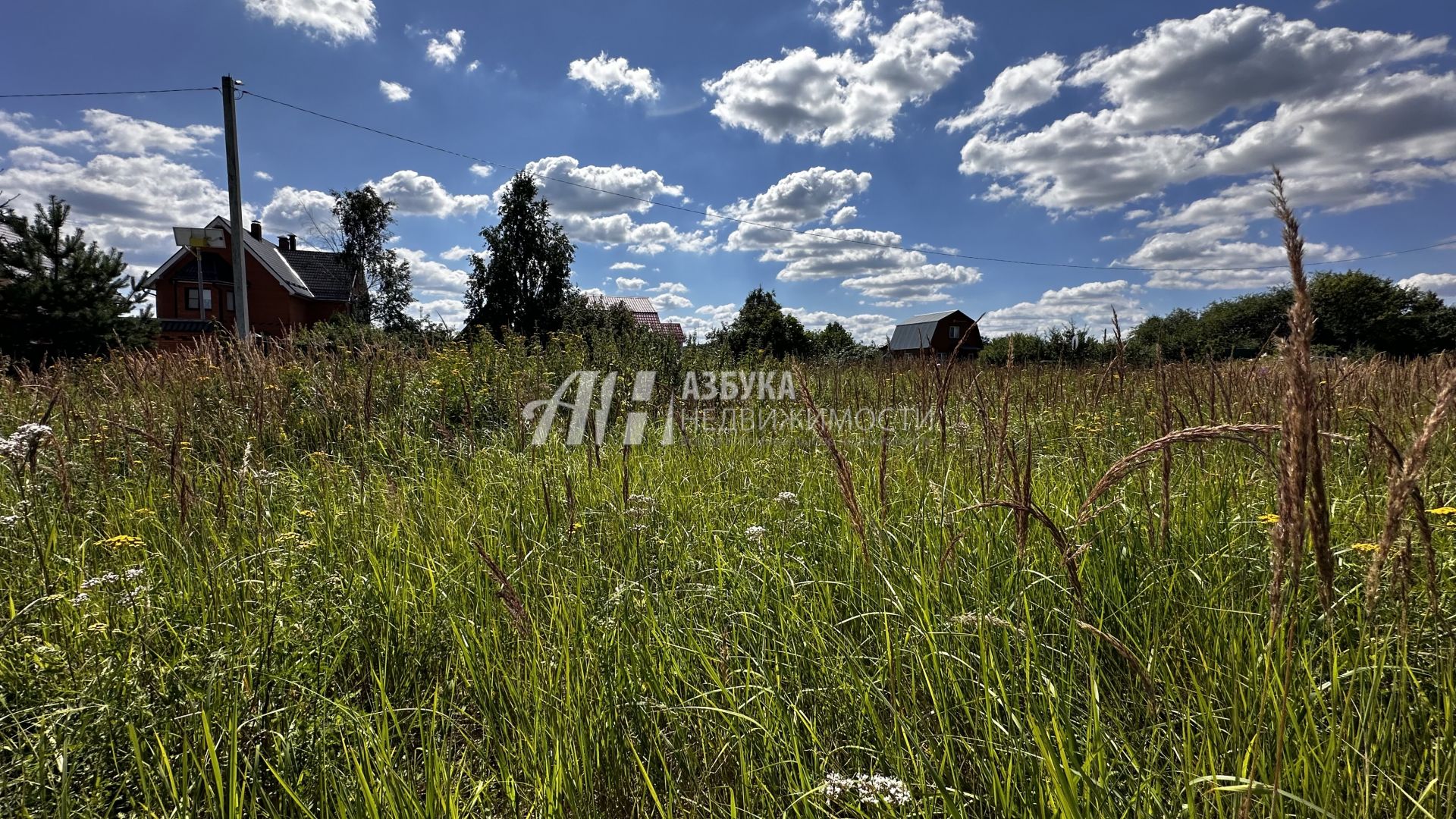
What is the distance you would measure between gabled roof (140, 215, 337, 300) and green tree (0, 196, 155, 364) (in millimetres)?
14773

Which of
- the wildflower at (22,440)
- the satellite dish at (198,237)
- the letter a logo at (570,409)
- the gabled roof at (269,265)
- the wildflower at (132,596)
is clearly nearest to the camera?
the wildflower at (132,596)

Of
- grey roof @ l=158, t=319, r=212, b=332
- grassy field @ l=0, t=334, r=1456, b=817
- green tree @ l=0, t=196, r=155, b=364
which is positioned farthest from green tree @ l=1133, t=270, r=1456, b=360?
grey roof @ l=158, t=319, r=212, b=332

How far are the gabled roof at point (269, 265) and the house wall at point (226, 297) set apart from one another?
0.24 metres

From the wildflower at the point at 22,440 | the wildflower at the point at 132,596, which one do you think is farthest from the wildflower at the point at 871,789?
the wildflower at the point at 22,440

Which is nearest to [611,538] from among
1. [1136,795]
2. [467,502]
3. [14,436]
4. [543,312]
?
[467,502]

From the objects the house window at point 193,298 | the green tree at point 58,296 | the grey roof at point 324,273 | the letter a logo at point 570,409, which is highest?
the grey roof at point 324,273

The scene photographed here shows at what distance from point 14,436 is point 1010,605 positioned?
2867 millimetres

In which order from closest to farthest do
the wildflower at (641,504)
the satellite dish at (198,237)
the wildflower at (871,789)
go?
the wildflower at (871,789) → the wildflower at (641,504) → the satellite dish at (198,237)

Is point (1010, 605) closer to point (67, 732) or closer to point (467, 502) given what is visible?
point (67, 732)

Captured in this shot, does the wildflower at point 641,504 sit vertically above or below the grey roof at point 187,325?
below

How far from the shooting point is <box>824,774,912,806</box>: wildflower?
924 millimetres

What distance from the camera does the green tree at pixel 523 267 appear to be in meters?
29.8

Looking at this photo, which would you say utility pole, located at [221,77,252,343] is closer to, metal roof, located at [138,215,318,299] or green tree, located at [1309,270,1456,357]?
metal roof, located at [138,215,318,299]

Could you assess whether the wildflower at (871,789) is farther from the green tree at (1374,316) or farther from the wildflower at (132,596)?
the green tree at (1374,316)
